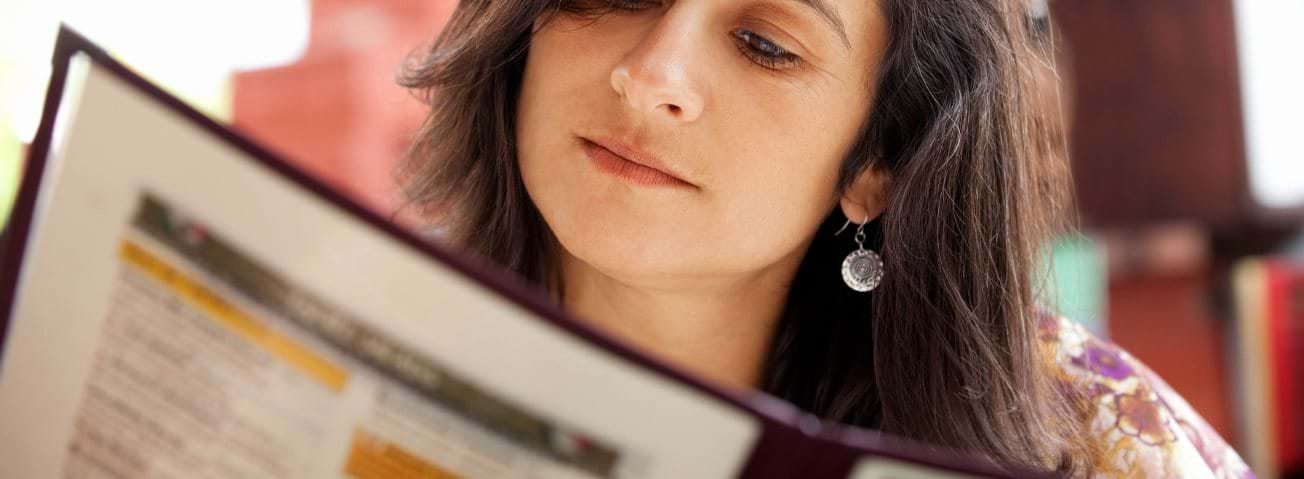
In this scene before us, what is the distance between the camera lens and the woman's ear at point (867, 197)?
45.0 inches

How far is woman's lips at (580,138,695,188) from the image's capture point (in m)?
0.96

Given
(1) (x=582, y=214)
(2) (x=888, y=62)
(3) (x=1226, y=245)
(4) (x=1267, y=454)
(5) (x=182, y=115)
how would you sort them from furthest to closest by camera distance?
(3) (x=1226, y=245) < (4) (x=1267, y=454) < (2) (x=888, y=62) < (1) (x=582, y=214) < (5) (x=182, y=115)

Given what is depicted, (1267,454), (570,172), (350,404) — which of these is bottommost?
(350,404)

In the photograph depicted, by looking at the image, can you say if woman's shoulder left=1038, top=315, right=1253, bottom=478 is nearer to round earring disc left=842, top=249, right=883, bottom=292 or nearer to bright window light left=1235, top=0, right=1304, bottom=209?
round earring disc left=842, top=249, right=883, bottom=292

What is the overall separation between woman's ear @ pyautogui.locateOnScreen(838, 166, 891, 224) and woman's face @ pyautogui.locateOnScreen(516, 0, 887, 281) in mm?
76

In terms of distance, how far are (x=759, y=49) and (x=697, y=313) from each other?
0.91 feet

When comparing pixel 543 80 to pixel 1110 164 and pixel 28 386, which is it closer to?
pixel 28 386

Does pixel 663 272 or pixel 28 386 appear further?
pixel 663 272

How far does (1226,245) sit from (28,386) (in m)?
3.74

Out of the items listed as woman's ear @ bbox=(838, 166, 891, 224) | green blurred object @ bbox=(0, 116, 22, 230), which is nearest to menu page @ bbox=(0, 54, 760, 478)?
woman's ear @ bbox=(838, 166, 891, 224)

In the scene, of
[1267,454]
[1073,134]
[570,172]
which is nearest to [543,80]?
[570,172]

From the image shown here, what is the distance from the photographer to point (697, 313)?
3.80 ft

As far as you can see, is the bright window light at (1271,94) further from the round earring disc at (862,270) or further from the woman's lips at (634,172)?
the woman's lips at (634,172)

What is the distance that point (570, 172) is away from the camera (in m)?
0.99
